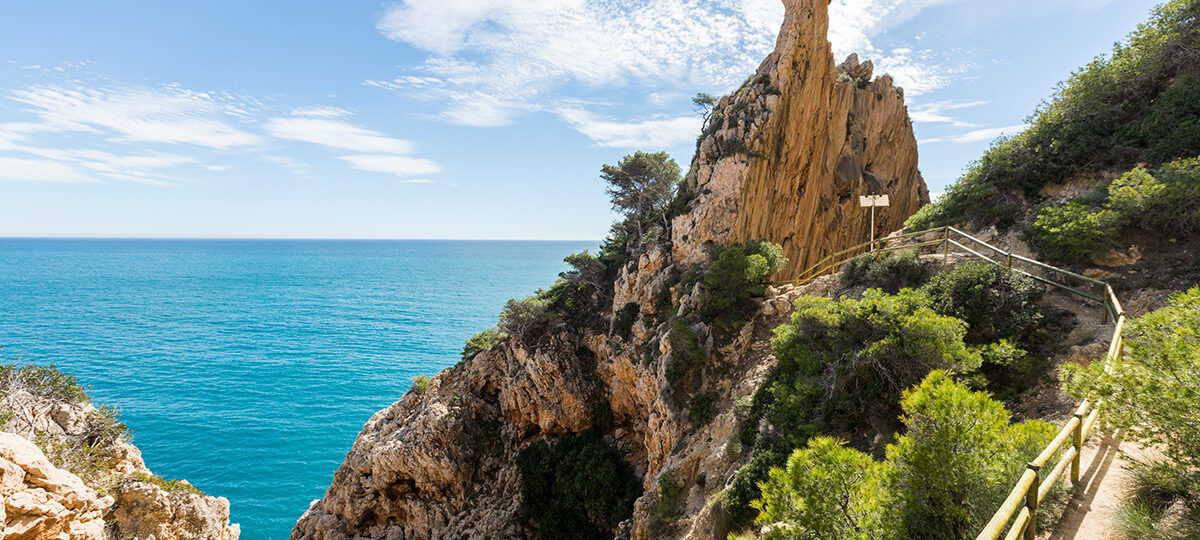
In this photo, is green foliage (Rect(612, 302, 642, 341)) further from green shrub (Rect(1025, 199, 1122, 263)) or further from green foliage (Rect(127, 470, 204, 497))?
green foliage (Rect(127, 470, 204, 497))

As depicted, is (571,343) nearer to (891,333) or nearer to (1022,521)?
(891,333)

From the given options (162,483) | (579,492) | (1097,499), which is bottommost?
(579,492)

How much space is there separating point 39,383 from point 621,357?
22.5 metres

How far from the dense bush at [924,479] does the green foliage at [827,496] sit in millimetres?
10

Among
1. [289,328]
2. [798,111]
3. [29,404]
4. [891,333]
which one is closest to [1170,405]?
[891,333]

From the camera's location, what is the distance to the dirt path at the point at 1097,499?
16.6 ft

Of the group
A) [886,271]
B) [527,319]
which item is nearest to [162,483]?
[527,319]

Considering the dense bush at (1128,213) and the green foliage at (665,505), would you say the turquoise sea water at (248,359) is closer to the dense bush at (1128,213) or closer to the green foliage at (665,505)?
the green foliage at (665,505)

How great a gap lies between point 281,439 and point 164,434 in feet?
27.2

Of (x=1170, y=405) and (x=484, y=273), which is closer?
(x=1170, y=405)

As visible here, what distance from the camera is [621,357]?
952 inches

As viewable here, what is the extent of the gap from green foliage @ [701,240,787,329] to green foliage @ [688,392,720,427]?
2968 mm

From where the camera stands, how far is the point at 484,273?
512 ft

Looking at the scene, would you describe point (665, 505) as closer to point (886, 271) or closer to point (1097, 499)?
point (886, 271)
